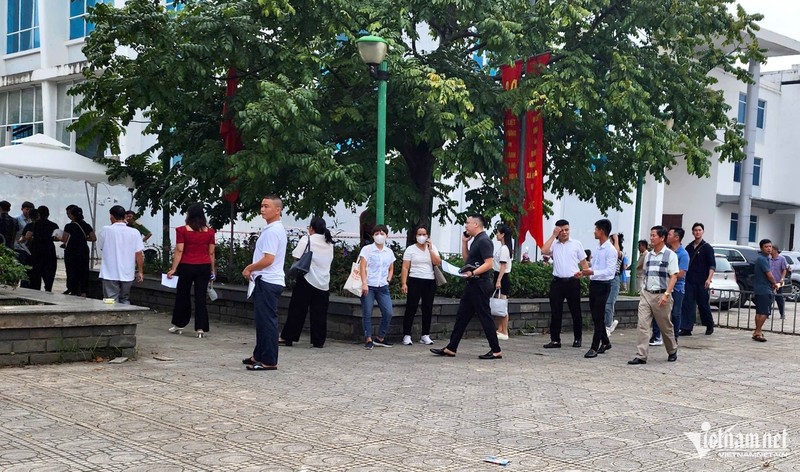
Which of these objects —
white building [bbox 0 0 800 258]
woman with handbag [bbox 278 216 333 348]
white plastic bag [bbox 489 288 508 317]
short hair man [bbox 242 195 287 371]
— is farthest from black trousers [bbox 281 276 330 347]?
white building [bbox 0 0 800 258]

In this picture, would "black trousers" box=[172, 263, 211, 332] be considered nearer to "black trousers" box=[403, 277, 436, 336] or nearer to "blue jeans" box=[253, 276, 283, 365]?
"black trousers" box=[403, 277, 436, 336]

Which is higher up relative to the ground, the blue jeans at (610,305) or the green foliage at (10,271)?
the green foliage at (10,271)

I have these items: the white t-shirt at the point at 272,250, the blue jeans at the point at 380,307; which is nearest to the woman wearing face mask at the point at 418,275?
the blue jeans at the point at 380,307

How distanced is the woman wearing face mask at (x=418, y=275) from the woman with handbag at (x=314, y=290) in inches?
44.4

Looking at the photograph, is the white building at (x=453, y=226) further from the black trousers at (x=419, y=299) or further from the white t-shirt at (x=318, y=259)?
the white t-shirt at (x=318, y=259)

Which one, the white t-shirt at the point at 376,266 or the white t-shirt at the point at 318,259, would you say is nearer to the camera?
the white t-shirt at the point at 318,259

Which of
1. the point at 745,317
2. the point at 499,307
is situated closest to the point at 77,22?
the point at 745,317

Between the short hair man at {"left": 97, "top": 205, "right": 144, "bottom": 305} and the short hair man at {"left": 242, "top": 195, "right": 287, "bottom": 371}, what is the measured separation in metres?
3.44

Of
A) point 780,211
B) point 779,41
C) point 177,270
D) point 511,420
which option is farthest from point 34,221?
point 780,211

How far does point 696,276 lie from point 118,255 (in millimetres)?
9225

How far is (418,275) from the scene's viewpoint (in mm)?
12695

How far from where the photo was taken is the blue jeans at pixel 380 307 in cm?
1233

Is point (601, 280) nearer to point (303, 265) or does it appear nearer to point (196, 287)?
point (303, 265)

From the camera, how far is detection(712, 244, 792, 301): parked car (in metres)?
24.0
